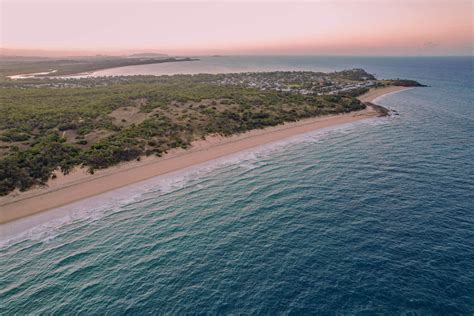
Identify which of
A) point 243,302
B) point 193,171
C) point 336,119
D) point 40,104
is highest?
point 40,104

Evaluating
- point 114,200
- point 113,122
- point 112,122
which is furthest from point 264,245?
point 113,122

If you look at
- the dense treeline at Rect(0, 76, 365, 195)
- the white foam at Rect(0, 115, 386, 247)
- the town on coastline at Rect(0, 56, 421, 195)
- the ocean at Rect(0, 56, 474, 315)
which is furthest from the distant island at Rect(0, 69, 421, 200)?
the ocean at Rect(0, 56, 474, 315)

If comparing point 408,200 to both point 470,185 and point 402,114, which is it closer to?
point 470,185

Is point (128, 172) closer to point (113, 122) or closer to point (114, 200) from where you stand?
point (114, 200)

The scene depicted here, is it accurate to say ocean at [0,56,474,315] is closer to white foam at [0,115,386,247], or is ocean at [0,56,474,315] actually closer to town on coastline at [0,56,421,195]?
white foam at [0,115,386,247]

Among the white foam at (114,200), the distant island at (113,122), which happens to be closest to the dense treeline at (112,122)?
the distant island at (113,122)

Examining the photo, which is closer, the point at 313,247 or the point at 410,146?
the point at 313,247

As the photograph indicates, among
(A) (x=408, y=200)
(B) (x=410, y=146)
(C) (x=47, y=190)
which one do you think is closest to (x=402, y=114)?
(B) (x=410, y=146)
